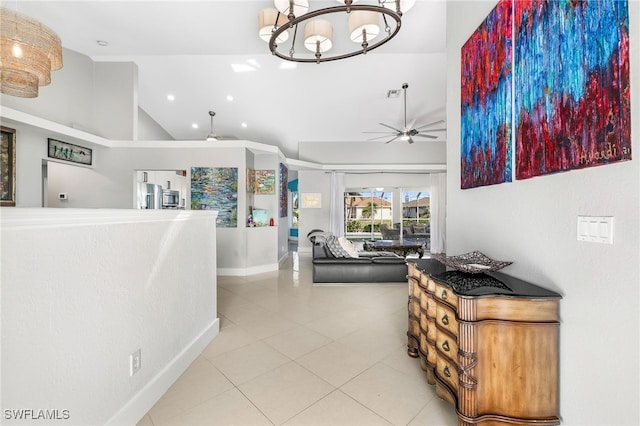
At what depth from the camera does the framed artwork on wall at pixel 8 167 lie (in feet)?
11.7

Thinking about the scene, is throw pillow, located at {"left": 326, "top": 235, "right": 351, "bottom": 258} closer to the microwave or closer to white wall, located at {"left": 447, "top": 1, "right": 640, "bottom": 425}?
white wall, located at {"left": 447, "top": 1, "right": 640, "bottom": 425}

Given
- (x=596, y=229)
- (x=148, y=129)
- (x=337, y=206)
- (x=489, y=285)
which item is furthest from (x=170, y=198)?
(x=596, y=229)

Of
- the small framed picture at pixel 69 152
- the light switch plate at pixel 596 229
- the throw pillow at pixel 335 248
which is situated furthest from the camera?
the throw pillow at pixel 335 248

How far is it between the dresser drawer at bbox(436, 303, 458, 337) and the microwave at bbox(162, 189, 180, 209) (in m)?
8.60

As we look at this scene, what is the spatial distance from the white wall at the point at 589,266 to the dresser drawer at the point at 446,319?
1.69 feet

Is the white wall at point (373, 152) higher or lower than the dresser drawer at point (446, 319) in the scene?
higher

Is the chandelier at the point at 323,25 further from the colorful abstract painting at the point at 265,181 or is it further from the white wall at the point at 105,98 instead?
the white wall at the point at 105,98

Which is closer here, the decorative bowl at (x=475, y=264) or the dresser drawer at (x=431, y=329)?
the decorative bowl at (x=475, y=264)

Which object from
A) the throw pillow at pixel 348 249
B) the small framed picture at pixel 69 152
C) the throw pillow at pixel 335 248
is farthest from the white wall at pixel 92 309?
the small framed picture at pixel 69 152

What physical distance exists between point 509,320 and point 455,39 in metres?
2.45

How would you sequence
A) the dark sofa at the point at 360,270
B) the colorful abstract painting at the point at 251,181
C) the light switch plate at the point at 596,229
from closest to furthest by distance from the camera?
the light switch plate at the point at 596,229
the dark sofa at the point at 360,270
the colorful abstract painting at the point at 251,181

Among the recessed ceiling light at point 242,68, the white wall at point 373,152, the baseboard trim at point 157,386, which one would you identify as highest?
the recessed ceiling light at point 242,68

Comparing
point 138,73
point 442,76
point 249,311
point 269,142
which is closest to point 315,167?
point 269,142

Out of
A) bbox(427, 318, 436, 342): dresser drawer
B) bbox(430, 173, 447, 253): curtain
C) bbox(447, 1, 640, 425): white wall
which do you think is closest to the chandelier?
bbox(447, 1, 640, 425): white wall
